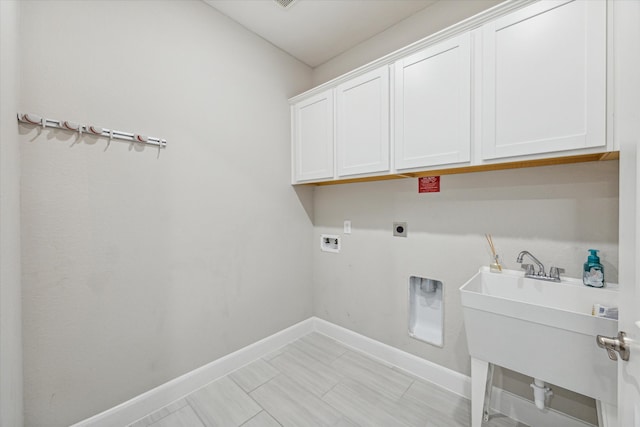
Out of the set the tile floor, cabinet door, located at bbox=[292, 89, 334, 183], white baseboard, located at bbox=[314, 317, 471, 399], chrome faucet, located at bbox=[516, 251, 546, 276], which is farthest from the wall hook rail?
chrome faucet, located at bbox=[516, 251, 546, 276]

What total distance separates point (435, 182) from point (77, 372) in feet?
7.99

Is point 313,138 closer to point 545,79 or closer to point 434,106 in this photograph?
point 434,106

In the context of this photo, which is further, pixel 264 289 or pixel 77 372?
pixel 264 289

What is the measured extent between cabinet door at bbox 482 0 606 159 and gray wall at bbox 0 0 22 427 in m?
2.19

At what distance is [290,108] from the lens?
2.47 metres

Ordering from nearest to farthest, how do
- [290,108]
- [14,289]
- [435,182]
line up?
1. [14,289]
2. [435,182]
3. [290,108]

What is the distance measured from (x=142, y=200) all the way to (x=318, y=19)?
1862 millimetres

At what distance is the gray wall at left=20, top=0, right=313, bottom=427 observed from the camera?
129 centimetres

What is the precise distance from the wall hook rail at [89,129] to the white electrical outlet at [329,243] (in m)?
1.56

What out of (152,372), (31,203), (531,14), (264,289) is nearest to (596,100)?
(531,14)

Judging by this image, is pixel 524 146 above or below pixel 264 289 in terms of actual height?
above

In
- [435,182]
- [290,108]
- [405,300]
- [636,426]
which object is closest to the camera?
[636,426]

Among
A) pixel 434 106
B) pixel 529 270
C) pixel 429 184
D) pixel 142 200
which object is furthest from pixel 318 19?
pixel 529 270

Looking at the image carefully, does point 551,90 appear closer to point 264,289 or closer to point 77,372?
point 264,289
